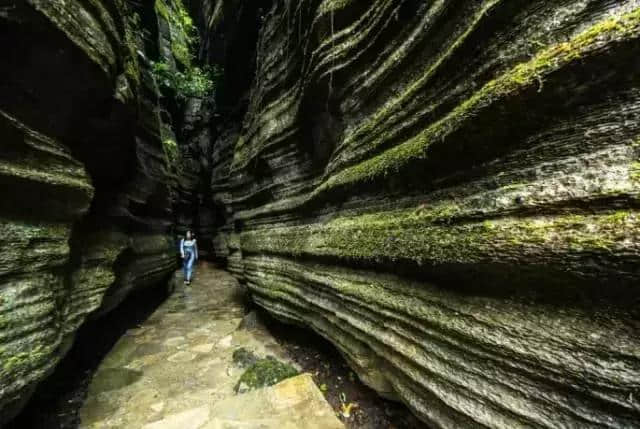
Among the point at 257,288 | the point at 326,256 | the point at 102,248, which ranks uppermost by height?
the point at 102,248

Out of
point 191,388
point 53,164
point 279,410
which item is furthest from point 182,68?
point 279,410

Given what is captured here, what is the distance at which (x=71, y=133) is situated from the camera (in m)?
3.24

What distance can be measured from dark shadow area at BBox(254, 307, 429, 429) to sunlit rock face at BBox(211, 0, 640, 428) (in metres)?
0.40

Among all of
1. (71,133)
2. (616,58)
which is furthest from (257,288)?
(616,58)

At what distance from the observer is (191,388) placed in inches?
135

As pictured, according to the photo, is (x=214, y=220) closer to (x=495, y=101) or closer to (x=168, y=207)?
(x=168, y=207)

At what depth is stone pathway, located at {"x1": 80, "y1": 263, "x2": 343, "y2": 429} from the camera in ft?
9.27

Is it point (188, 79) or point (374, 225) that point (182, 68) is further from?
point (374, 225)

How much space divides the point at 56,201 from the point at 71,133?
40.2 inches

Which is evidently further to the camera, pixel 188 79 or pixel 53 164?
pixel 188 79

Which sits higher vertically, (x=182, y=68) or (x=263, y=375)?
(x=182, y=68)

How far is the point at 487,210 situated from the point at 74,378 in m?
5.28

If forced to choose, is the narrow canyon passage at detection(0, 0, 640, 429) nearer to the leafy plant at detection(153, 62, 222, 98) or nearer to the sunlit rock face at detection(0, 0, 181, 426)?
the sunlit rock face at detection(0, 0, 181, 426)

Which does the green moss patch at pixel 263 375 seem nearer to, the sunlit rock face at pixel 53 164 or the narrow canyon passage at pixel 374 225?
the narrow canyon passage at pixel 374 225
